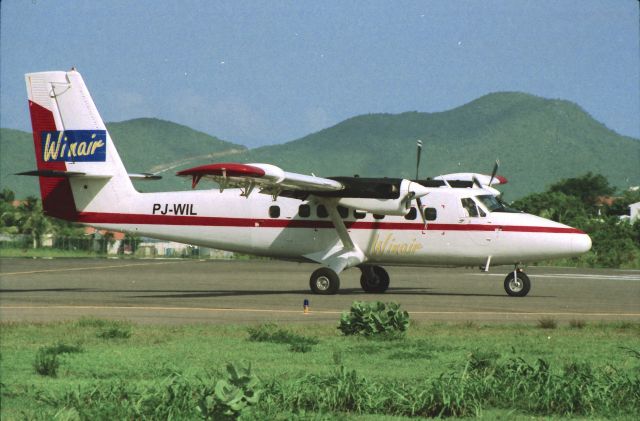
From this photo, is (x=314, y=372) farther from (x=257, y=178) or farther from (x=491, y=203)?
(x=491, y=203)

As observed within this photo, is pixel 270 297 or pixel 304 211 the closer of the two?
pixel 270 297

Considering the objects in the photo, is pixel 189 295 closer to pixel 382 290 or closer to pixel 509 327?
pixel 382 290

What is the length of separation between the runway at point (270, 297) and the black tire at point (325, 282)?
0.37m

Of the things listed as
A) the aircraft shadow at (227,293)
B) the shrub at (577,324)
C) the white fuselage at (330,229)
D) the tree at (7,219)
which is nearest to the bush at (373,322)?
the shrub at (577,324)

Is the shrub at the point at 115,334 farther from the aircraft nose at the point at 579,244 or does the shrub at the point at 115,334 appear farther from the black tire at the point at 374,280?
the aircraft nose at the point at 579,244

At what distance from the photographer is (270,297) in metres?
26.9

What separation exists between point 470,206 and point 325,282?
15.6 feet

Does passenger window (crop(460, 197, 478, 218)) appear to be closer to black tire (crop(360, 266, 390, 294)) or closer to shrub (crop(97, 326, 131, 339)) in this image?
black tire (crop(360, 266, 390, 294))

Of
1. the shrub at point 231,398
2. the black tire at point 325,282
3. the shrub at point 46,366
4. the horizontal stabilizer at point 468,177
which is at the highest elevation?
the horizontal stabilizer at point 468,177

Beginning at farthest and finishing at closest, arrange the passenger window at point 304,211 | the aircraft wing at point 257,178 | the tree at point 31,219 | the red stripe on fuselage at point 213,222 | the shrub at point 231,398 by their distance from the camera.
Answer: the tree at point 31,219, the passenger window at point 304,211, the red stripe on fuselage at point 213,222, the aircraft wing at point 257,178, the shrub at point 231,398

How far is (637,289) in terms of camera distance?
3234cm

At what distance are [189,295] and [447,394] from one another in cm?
1839

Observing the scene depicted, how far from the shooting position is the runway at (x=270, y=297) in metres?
20.8

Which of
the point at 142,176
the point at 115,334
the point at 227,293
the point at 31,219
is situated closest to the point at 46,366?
the point at 115,334
